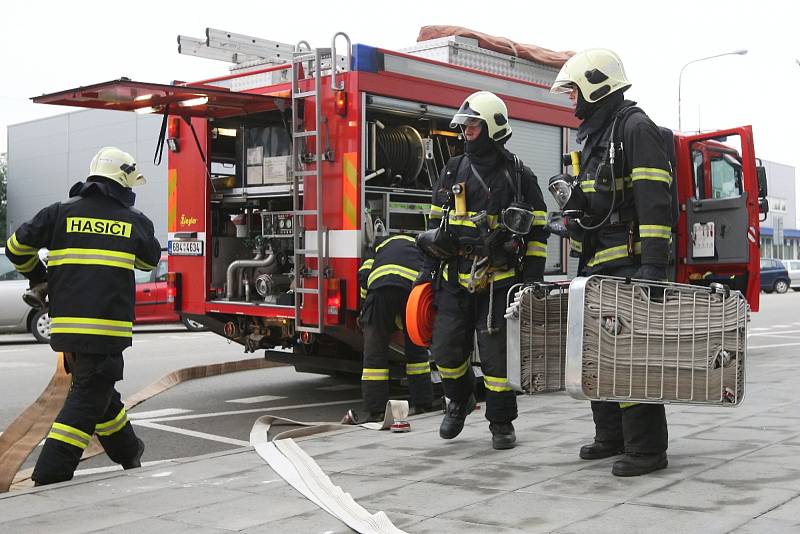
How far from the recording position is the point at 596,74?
5188 millimetres

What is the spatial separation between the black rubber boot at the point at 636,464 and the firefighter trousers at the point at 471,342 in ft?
3.48

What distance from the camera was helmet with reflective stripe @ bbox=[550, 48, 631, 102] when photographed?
17.0ft

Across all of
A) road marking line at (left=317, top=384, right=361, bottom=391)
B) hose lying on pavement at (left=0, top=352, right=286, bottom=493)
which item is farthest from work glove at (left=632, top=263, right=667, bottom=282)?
road marking line at (left=317, top=384, right=361, bottom=391)

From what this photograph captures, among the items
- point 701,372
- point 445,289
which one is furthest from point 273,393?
point 701,372

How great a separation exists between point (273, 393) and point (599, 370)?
5603 mm

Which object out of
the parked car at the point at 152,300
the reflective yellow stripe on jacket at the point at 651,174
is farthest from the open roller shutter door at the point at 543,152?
the parked car at the point at 152,300

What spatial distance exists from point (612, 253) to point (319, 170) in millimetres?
3512

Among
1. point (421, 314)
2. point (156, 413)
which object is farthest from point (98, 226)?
point (156, 413)

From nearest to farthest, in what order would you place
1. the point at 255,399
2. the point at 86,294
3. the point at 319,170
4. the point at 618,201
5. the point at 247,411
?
the point at 618,201, the point at 86,294, the point at 319,170, the point at 247,411, the point at 255,399

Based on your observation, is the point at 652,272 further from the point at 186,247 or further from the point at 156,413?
the point at 186,247

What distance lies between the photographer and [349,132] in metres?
7.94

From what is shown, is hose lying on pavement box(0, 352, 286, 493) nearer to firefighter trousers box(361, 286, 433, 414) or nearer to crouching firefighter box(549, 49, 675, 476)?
firefighter trousers box(361, 286, 433, 414)

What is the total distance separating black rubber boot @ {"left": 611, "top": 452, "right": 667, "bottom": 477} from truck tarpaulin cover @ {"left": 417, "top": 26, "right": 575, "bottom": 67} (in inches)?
216

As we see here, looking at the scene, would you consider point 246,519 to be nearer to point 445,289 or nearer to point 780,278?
point 445,289
